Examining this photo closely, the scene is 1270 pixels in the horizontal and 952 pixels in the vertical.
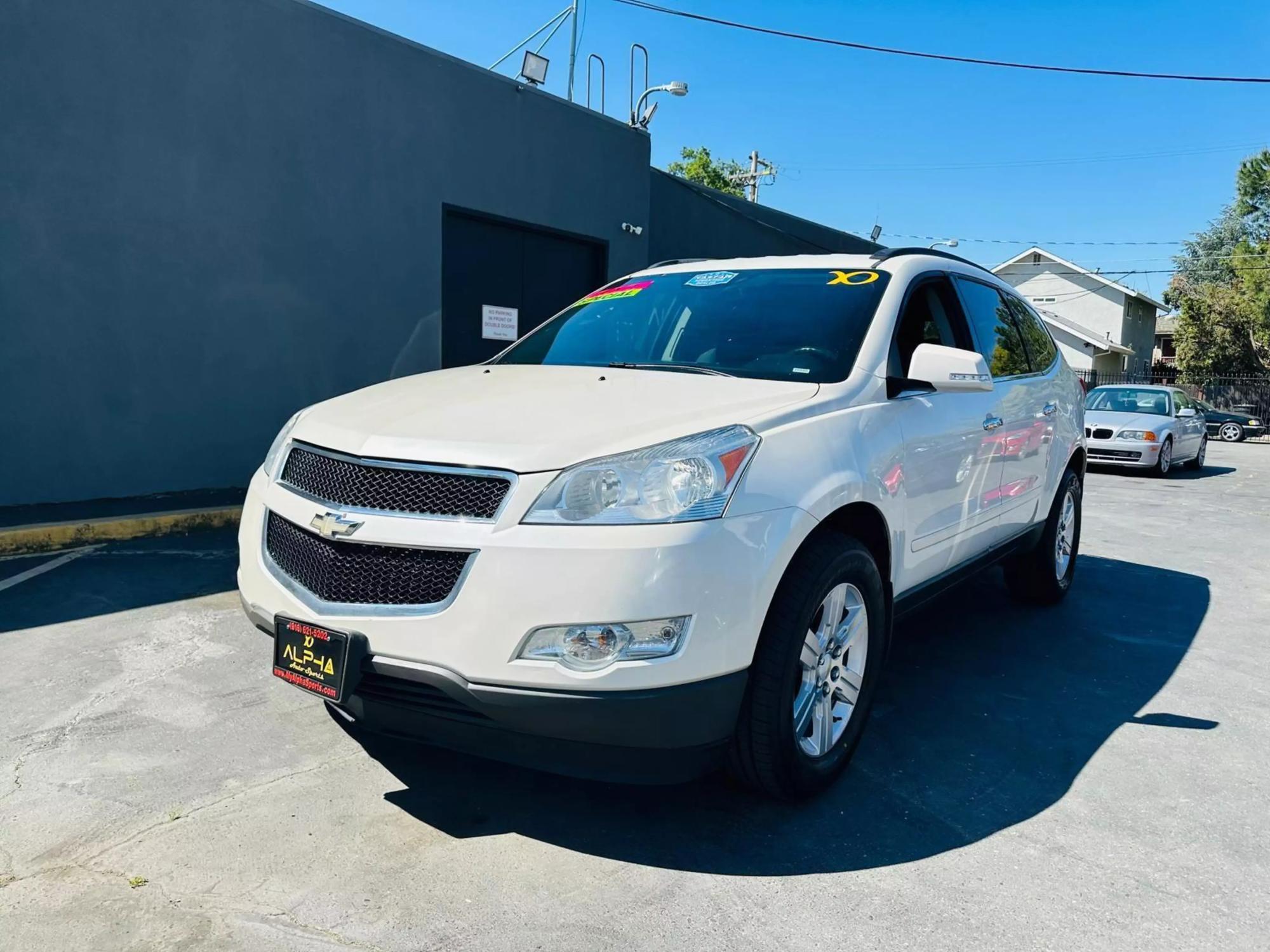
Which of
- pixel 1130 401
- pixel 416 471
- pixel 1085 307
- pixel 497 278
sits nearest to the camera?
pixel 416 471

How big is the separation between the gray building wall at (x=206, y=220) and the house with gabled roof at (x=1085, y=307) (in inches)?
1521

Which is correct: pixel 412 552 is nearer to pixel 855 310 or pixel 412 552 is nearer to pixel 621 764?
pixel 621 764

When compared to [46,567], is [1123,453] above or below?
above

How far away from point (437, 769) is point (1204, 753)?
2.86m

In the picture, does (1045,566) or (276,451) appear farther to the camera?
(1045,566)

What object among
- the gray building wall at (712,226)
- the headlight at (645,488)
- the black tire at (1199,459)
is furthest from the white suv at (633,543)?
the black tire at (1199,459)

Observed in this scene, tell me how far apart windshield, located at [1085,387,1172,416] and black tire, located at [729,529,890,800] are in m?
14.2

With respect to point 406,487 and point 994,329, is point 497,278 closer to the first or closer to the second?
point 994,329

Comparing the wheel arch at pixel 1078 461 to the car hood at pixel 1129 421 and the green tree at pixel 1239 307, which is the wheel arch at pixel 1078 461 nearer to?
the car hood at pixel 1129 421

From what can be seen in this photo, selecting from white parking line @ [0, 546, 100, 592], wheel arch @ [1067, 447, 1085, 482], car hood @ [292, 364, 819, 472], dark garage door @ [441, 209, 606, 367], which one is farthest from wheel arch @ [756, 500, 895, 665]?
dark garage door @ [441, 209, 606, 367]

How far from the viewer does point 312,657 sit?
263 cm

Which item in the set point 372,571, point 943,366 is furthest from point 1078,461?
point 372,571

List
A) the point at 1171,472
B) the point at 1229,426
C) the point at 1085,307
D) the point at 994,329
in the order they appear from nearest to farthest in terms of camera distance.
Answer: the point at 994,329 → the point at 1171,472 → the point at 1229,426 → the point at 1085,307

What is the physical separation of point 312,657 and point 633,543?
1.00 m
